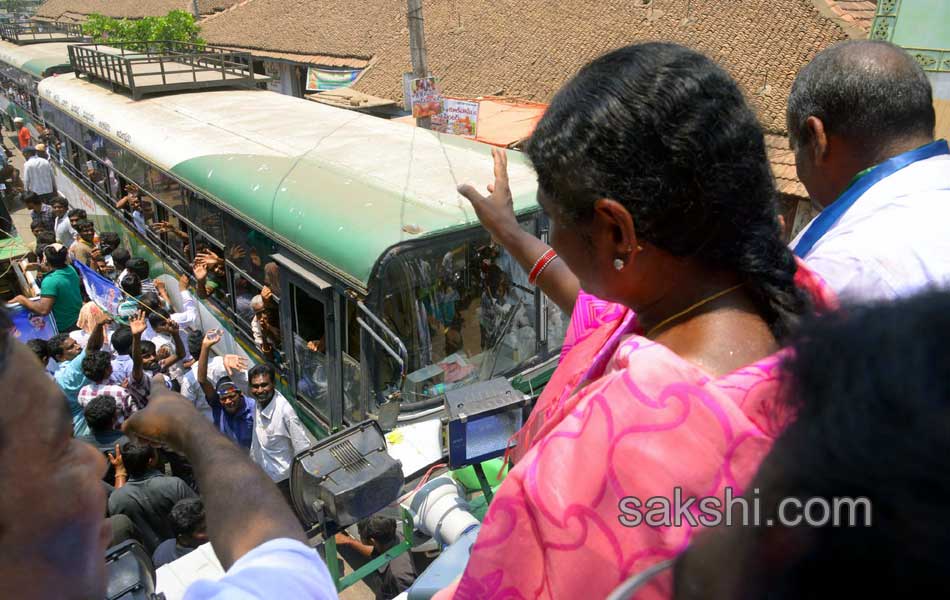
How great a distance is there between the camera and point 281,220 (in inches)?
155

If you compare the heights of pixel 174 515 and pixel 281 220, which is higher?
pixel 281 220

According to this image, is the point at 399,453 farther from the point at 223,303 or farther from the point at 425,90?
the point at 425,90

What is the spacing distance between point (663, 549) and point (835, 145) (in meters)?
1.46

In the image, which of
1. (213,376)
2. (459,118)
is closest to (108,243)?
(213,376)

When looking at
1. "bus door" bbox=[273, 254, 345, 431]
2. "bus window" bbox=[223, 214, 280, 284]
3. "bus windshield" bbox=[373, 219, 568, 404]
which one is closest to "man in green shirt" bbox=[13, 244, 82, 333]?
"bus window" bbox=[223, 214, 280, 284]

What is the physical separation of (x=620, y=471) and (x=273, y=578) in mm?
546

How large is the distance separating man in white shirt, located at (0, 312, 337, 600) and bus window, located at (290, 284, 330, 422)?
2.75 meters

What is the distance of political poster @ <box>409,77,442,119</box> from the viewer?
28.3 ft

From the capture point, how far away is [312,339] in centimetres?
392

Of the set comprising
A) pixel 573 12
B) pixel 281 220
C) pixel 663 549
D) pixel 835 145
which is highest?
pixel 573 12

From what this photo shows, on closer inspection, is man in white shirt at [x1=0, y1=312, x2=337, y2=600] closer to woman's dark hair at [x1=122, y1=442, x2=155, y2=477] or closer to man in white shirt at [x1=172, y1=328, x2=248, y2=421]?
woman's dark hair at [x1=122, y1=442, x2=155, y2=477]

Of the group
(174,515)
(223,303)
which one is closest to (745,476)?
(174,515)

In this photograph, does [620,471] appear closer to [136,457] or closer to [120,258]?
[136,457]

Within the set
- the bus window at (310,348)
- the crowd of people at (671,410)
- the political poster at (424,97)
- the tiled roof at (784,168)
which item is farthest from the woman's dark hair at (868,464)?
the political poster at (424,97)
